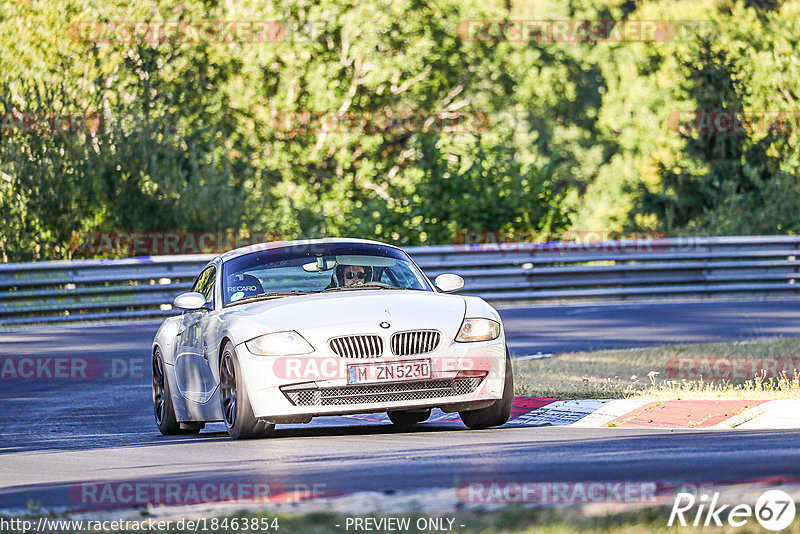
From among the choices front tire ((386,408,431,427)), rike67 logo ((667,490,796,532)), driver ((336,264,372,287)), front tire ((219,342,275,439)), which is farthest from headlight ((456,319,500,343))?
rike67 logo ((667,490,796,532))

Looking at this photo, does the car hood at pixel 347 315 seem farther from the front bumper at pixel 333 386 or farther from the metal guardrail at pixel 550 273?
the metal guardrail at pixel 550 273

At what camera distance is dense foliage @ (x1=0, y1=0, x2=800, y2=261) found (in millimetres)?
27922

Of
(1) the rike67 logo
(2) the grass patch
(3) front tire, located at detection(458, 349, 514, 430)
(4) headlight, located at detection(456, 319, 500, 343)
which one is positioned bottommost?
(2) the grass patch

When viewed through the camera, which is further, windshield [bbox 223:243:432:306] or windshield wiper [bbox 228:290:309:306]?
windshield [bbox 223:243:432:306]

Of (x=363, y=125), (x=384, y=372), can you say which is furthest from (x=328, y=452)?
(x=363, y=125)

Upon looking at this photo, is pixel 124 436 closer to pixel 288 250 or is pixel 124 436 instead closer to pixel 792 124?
pixel 288 250

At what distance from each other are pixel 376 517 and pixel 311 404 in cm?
344

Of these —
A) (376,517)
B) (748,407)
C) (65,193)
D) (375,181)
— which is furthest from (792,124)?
(376,517)

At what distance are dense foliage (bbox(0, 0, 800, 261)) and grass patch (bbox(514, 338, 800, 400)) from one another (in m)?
14.2

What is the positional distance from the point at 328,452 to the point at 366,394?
0.67m

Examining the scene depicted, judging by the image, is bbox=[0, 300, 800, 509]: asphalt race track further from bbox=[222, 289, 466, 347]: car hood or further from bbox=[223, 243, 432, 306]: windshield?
bbox=[223, 243, 432, 306]: windshield

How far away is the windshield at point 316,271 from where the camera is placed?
1036 cm

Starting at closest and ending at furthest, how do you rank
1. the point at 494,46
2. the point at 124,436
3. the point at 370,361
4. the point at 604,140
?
1. the point at 370,361
2. the point at 124,436
3. the point at 494,46
4. the point at 604,140

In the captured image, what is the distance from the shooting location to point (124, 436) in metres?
10.8
